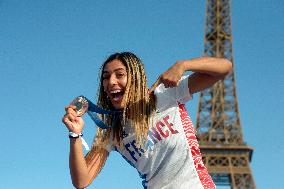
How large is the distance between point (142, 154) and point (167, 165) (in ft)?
0.50

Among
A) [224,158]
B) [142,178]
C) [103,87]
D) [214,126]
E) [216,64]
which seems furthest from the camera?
[214,126]

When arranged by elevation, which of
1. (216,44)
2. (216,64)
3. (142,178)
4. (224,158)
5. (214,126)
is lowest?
(142,178)

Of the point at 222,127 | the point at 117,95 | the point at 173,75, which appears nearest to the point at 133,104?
the point at 117,95

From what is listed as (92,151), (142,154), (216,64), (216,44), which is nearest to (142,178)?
(142,154)

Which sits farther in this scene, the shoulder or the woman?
the shoulder

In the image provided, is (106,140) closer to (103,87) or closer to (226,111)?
(103,87)

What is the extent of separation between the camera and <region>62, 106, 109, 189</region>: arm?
2703 mm

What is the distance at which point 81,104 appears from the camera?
2.68m

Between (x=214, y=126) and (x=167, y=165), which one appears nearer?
(x=167, y=165)

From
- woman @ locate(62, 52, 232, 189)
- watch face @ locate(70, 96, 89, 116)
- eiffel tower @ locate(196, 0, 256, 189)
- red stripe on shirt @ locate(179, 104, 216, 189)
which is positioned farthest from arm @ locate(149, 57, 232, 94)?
eiffel tower @ locate(196, 0, 256, 189)

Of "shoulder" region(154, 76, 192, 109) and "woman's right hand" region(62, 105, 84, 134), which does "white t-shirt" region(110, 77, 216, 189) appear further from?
"woman's right hand" region(62, 105, 84, 134)

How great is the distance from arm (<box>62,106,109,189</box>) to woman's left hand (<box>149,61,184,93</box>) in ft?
1.64

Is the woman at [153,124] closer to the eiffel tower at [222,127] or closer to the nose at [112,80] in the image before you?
the nose at [112,80]

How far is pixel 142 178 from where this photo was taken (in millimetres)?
2814
